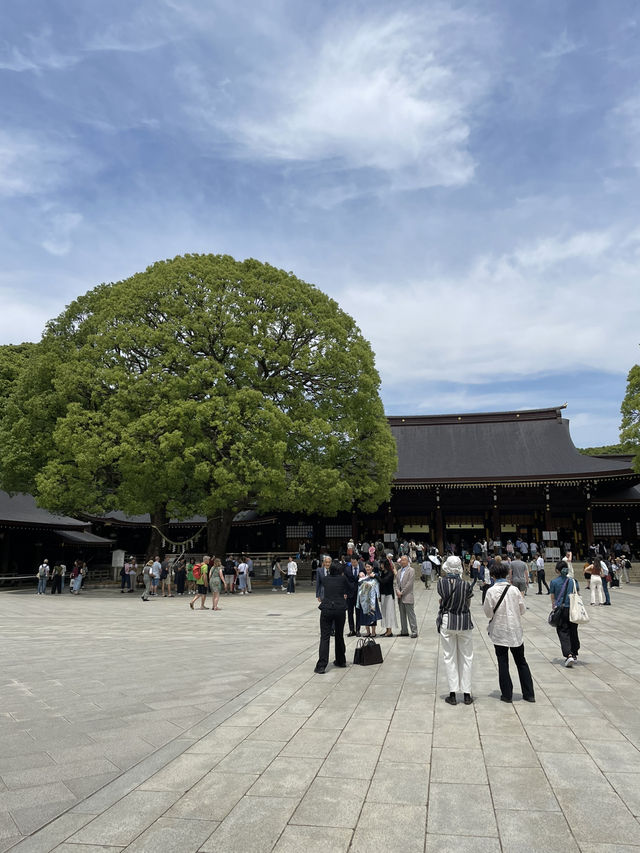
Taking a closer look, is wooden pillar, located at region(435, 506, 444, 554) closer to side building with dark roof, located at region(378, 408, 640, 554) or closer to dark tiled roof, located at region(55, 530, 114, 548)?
side building with dark roof, located at region(378, 408, 640, 554)

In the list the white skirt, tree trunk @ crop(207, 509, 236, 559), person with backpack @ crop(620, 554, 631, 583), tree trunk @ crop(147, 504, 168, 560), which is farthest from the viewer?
tree trunk @ crop(147, 504, 168, 560)

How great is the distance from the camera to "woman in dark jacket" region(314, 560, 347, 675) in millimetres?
8867

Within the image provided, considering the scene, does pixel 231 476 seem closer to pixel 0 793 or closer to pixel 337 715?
pixel 337 715

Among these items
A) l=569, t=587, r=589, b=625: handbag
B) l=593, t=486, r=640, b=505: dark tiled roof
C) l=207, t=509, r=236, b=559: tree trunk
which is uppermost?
l=593, t=486, r=640, b=505: dark tiled roof

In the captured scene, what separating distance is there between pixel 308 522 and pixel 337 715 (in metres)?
31.2

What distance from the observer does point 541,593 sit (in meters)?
23.0

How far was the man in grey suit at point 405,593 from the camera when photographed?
11.9 m

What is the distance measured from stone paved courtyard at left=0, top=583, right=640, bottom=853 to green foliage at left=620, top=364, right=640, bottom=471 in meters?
17.4

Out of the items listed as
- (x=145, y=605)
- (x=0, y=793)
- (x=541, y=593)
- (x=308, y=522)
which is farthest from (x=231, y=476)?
(x=0, y=793)

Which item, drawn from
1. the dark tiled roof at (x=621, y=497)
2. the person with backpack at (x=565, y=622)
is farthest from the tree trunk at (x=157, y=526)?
the dark tiled roof at (x=621, y=497)

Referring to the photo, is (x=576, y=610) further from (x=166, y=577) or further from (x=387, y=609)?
(x=166, y=577)

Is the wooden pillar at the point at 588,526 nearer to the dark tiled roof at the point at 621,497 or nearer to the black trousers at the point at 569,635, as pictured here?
the dark tiled roof at the point at 621,497

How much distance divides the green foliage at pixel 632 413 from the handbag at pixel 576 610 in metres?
19.3

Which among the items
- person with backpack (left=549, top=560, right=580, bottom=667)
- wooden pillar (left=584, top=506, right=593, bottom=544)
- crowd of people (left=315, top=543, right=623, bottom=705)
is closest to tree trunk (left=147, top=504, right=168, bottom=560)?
crowd of people (left=315, top=543, right=623, bottom=705)
